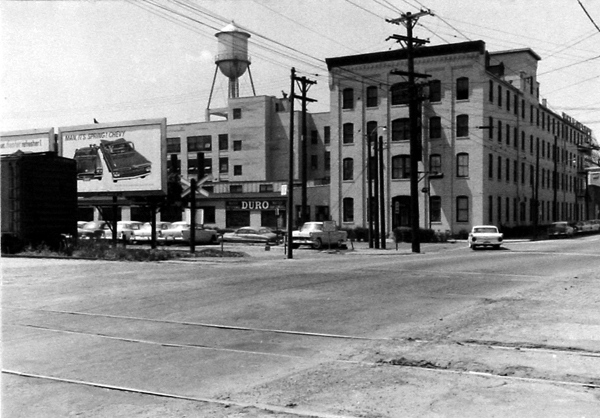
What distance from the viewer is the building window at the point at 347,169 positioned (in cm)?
5812

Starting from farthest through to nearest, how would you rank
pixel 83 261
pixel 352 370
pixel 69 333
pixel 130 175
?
1. pixel 130 175
2. pixel 83 261
3. pixel 69 333
4. pixel 352 370

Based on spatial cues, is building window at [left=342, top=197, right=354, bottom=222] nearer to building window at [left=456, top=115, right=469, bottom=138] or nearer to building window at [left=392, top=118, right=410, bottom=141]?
building window at [left=392, top=118, right=410, bottom=141]

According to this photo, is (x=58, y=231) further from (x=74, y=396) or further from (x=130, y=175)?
(x=74, y=396)

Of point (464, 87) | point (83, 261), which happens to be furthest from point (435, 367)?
point (464, 87)

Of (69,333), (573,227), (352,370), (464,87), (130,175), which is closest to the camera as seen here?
(352,370)

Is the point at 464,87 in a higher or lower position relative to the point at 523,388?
higher

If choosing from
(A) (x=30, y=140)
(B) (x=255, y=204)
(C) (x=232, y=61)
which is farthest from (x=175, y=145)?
(A) (x=30, y=140)

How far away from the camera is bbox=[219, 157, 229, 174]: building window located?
7275 cm

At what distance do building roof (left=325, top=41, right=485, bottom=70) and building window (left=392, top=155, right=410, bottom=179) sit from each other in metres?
8.80

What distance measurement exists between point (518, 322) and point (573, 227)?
192 feet

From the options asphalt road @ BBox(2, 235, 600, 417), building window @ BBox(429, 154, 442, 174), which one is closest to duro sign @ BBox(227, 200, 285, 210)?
building window @ BBox(429, 154, 442, 174)

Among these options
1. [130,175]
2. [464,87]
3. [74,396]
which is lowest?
[74,396]

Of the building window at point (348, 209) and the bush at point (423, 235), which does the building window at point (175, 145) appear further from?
the bush at point (423, 235)

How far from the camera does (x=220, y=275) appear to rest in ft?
61.3
